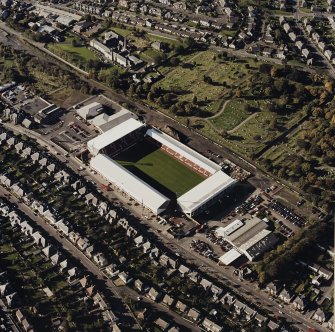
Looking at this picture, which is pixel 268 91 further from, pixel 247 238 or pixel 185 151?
pixel 247 238

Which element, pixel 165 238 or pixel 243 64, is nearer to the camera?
pixel 165 238

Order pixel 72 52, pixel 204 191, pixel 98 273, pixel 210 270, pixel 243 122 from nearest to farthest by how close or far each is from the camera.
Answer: pixel 98 273, pixel 210 270, pixel 204 191, pixel 243 122, pixel 72 52

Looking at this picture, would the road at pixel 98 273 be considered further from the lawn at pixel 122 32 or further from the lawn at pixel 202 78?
the lawn at pixel 122 32

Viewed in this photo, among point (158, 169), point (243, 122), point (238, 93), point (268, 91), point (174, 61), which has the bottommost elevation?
point (158, 169)

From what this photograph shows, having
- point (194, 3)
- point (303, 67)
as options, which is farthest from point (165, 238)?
point (194, 3)

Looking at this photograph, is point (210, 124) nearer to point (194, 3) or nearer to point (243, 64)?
point (243, 64)

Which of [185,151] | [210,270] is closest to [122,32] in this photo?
[185,151]
